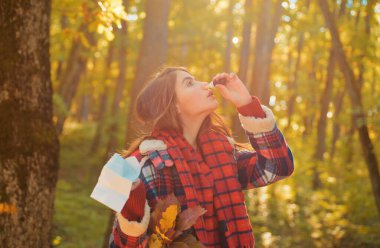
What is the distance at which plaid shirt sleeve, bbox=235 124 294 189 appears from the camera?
10.0 feet

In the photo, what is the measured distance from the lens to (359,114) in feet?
27.2

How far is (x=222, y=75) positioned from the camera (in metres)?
3.10

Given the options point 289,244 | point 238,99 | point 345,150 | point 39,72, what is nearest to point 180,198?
point 238,99

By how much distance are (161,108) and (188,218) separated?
80 centimetres

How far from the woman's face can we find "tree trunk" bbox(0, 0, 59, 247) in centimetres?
140

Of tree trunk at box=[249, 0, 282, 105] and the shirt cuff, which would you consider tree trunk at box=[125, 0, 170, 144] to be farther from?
tree trunk at box=[249, 0, 282, 105]

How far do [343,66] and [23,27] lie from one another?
19.1ft

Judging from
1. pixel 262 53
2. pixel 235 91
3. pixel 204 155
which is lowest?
pixel 204 155

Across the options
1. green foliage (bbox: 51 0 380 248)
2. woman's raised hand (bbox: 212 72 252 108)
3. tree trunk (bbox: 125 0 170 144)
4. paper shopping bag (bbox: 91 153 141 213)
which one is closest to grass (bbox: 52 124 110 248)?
green foliage (bbox: 51 0 380 248)

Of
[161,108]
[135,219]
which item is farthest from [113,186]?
[161,108]

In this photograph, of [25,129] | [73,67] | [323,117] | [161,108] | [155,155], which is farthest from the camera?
[323,117]

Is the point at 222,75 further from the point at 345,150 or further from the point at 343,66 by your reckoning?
the point at 345,150

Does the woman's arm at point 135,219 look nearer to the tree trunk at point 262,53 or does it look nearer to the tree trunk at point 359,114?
the tree trunk at point 359,114

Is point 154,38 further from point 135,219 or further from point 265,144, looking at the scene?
point 135,219
